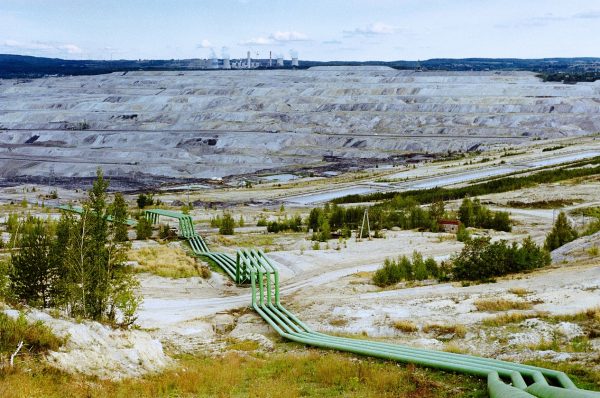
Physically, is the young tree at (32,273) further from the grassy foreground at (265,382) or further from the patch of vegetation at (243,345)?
the grassy foreground at (265,382)

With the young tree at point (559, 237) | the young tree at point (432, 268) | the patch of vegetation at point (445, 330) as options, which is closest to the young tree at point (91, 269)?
the patch of vegetation at point (445, 330)

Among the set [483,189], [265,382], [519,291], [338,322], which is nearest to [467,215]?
[483,189]

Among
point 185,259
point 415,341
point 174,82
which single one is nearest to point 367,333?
point 415,341

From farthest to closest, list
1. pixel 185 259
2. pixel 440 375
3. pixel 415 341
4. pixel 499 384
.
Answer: pixel 185 259
pixel 415 341
pixel 440 375
pixel 499 384

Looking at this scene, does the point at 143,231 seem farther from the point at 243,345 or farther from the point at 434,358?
the point at 434,358

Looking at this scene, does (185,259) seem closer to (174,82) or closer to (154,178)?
(154,178)

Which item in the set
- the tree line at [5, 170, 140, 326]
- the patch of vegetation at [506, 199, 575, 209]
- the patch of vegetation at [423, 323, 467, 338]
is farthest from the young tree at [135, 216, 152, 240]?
the patch of vegetation at [506, 199, 575, 209]
